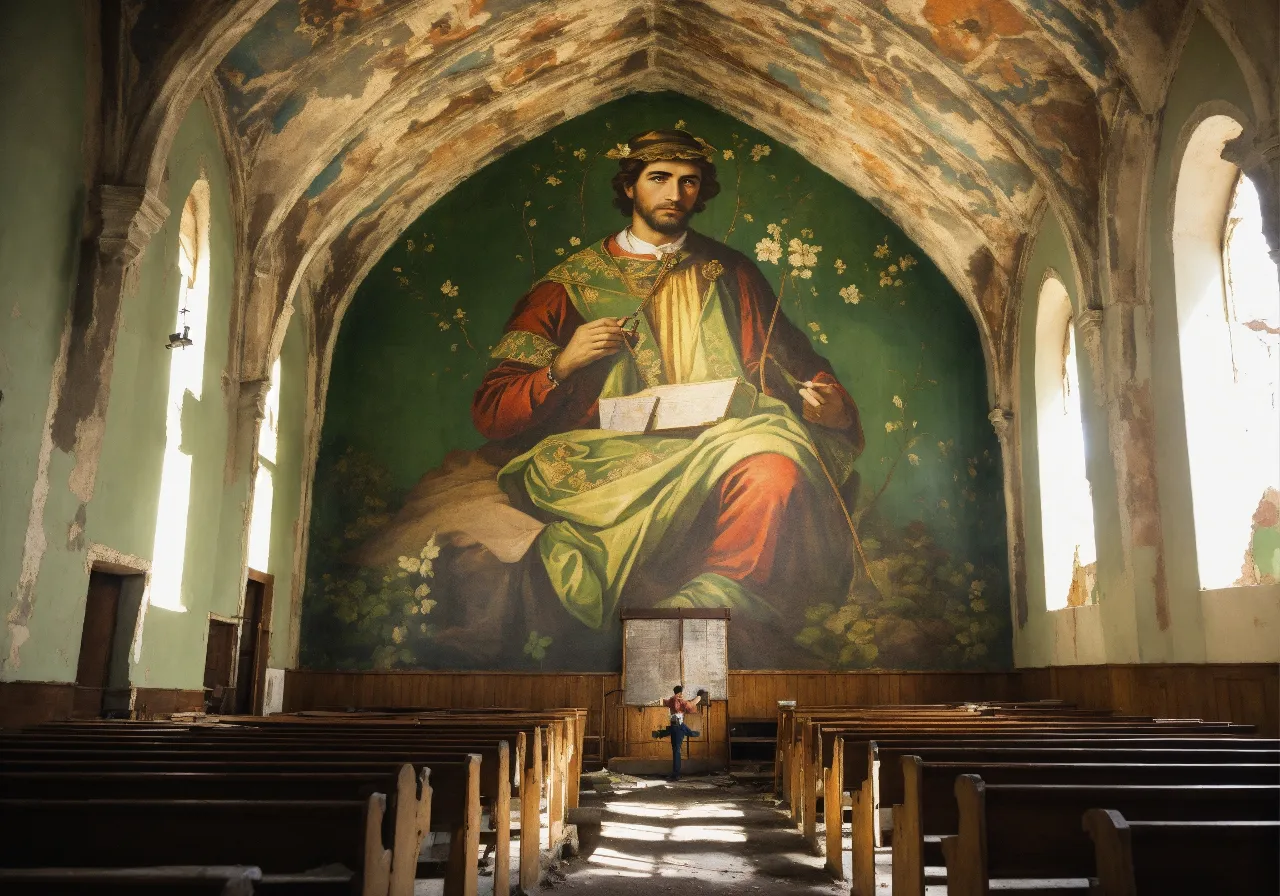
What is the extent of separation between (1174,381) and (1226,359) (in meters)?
0.50

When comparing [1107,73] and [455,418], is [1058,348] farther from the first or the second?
[455,418]

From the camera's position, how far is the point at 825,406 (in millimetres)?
15938

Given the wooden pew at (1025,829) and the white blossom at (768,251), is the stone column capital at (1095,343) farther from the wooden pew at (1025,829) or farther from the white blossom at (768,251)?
the wooden pew at (1025,829)

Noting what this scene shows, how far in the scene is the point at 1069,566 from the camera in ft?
45.3

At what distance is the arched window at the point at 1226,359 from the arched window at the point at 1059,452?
3060mm

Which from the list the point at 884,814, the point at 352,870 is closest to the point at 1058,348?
the point at 884,814

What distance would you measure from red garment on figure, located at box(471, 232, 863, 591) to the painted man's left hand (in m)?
0.09

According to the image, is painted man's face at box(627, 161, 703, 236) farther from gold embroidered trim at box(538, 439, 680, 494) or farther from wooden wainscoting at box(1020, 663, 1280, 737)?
wooden wainscoting at box(1020, 663, 1280, 737)

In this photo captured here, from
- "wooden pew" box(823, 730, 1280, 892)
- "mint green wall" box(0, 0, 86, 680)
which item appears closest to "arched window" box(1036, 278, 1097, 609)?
"wooden pew" box(823, 730, 1280, 892)

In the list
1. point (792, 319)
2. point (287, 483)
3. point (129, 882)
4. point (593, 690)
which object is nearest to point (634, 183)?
point (792, 319)

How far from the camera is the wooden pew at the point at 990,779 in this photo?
3873 millimetres

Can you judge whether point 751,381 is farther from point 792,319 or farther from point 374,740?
point 374,740

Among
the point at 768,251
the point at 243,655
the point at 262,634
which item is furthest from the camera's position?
the point at 768,251

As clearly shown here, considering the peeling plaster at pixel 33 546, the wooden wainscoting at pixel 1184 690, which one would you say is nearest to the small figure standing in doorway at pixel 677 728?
the wooden wainscoting at pixel 1184 690
